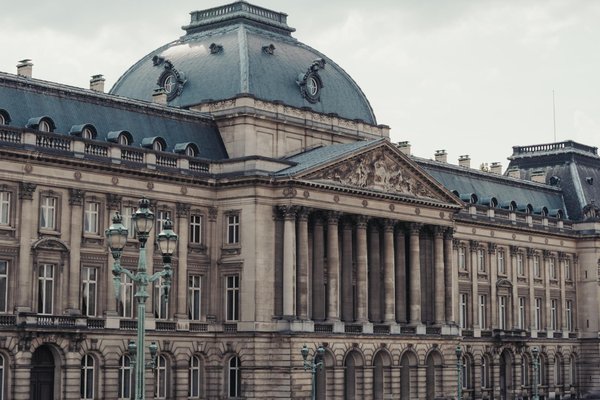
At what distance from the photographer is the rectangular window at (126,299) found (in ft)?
298

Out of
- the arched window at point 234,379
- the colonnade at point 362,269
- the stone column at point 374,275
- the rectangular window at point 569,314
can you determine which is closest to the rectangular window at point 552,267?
the rectangular window at point 569,314

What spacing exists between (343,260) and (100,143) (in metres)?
23.0

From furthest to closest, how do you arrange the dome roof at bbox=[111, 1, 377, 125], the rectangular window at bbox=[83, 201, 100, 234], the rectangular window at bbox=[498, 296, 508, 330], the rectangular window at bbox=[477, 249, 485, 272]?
1. the rectangular window at bbox=[498, 296, 508, 330]
2. the rectangular window at bbox=[477, 249, 485, 272]
3. the dome roof at bbox=[111, 1, 377, 125]
4. the rectangular window at bbox=[83, 201, 100, 234]

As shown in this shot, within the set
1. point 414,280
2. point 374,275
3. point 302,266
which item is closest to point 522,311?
point 414,280

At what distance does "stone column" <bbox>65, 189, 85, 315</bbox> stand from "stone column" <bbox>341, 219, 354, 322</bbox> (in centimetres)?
2322

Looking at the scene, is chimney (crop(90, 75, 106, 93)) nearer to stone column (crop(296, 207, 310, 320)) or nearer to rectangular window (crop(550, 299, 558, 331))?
stone column (crop(296, 207, 310, 320))

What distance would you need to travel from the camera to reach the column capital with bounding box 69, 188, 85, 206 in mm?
86875

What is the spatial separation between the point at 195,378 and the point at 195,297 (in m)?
5.90

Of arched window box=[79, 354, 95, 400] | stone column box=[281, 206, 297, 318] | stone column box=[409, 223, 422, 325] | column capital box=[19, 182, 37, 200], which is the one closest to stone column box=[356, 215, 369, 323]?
stone column box=[409, 223, 422, 325]

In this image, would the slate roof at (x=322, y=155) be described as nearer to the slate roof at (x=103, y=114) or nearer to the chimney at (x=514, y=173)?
the slate roof at (x=103, y=114)

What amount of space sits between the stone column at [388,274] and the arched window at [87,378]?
26806mm

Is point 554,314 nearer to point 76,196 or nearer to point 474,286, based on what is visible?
point 474,286

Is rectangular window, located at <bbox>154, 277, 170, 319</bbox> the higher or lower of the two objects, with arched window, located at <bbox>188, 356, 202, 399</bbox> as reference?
higher

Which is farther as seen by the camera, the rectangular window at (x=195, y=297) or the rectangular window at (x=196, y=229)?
the rectangular window at (x=196, y=229)
